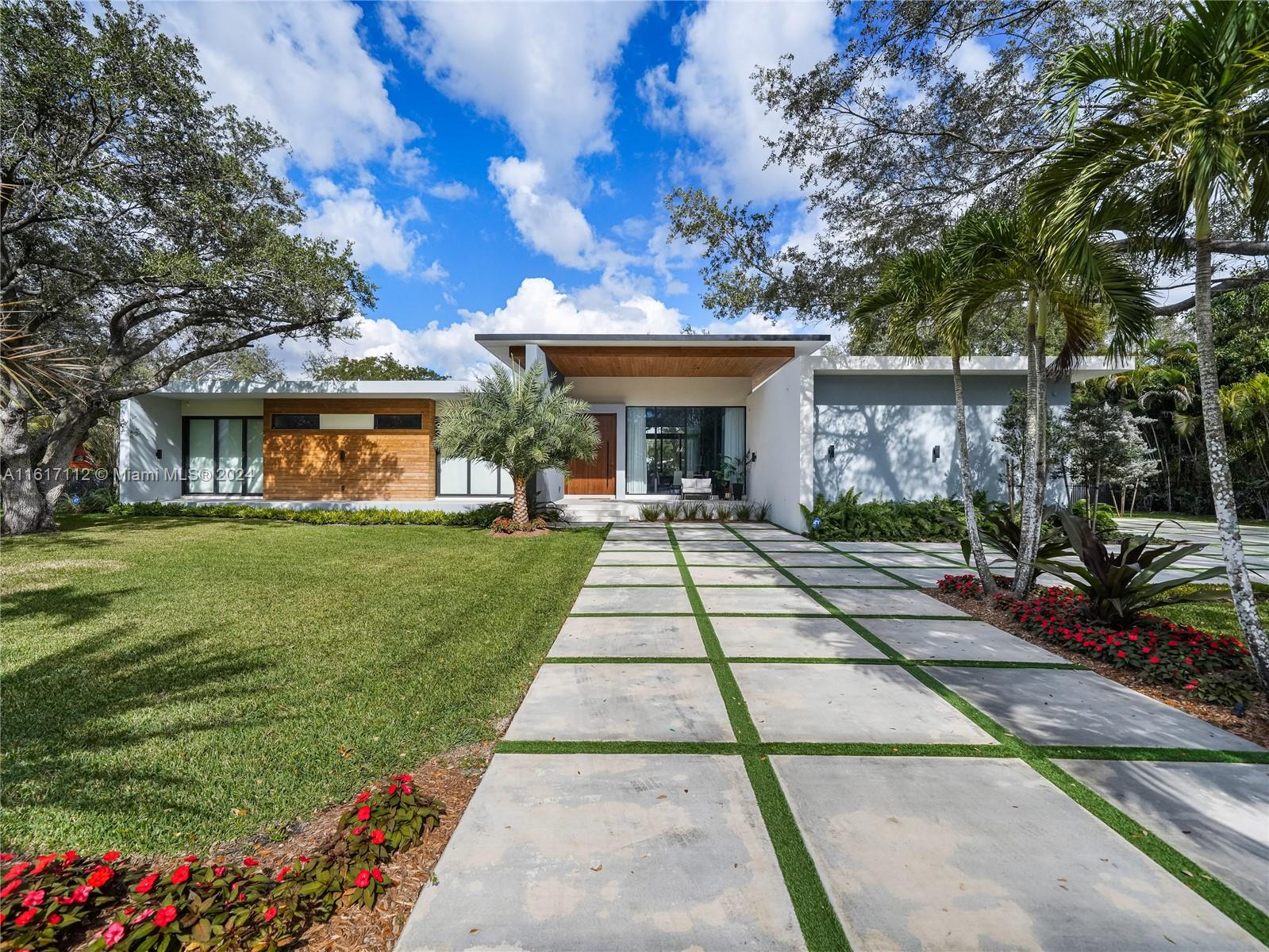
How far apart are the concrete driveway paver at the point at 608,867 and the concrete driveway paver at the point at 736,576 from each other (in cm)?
384

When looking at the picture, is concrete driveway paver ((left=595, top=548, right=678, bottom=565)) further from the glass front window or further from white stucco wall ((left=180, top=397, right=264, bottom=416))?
white stucco wall ((left=180, top=397, right=264, bottom=416))

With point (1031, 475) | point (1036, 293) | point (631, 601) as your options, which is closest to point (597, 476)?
point (631, 601)

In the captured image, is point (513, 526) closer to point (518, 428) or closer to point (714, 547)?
point (518, 428)

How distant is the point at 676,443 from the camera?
16188 mm

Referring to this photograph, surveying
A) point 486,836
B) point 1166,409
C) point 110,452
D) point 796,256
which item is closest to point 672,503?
point 796,256

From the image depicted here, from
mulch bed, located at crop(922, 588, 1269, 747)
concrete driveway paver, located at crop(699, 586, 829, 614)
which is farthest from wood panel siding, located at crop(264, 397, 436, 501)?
mulch bed, located at crop(922, 588, 1269, 747)

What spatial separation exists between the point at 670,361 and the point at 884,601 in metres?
8.72

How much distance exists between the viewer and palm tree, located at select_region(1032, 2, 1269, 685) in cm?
282

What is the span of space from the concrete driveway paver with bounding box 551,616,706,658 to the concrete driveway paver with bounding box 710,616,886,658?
0.27 metres

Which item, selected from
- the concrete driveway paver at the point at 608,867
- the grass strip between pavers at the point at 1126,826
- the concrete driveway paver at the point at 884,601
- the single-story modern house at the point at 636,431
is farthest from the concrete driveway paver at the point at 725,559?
the concrete driveway paver at the point at 608,867

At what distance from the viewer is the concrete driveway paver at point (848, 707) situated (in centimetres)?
277

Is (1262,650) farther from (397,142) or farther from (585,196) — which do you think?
(585,196)

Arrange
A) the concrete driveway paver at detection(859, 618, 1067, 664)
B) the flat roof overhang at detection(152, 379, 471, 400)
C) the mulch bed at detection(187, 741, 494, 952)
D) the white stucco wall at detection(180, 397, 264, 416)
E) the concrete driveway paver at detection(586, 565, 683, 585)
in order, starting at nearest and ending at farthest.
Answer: the mulch bed at detection(187, 741, 494, 952), the concrete driveway paver at detection(859, 618, 1067, 664), the concrete driveway paver at detection(586, 565, 683, 585), the flat roof overhang at detection(152, 379, 471, 400), the white stucco wall at detection(180, 397, 264, 416)

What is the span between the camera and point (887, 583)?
6.23m
